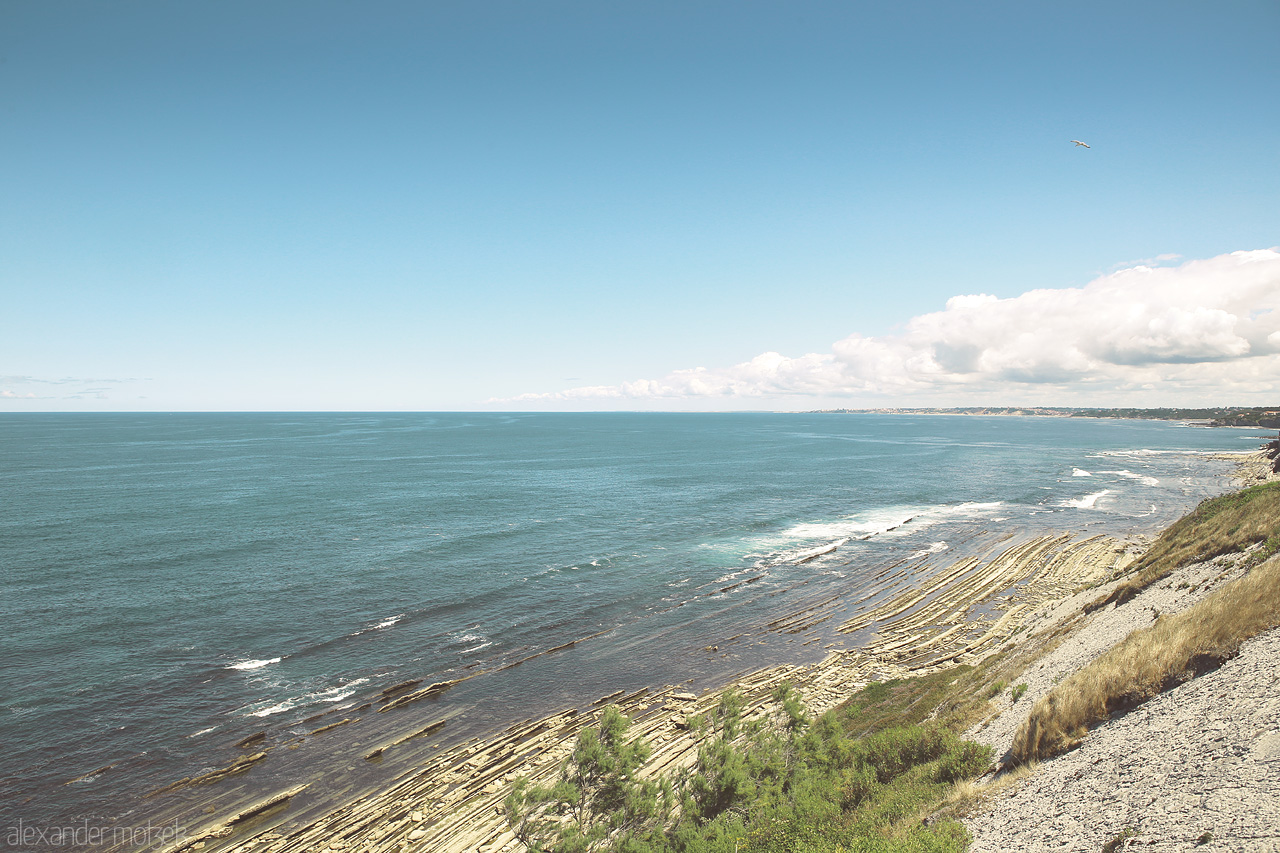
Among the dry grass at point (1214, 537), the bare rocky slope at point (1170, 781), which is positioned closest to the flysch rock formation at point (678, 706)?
the dry grass at point (1214, 537)

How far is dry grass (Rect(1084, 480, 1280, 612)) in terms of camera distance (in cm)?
2744

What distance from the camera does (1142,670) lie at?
1673 centimetres

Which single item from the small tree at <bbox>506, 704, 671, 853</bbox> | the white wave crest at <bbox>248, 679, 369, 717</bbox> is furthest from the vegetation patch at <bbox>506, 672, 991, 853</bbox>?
the white wave crest at <bbox>248, 679, 369, 717</bbox>

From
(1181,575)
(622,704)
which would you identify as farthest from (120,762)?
(1181,575)

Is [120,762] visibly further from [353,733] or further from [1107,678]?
[1107,678]

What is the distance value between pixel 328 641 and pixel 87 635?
14.0 m

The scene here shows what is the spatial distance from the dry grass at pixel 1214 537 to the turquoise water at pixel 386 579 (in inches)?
683

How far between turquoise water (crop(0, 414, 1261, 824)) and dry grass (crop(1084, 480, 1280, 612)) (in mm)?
17338

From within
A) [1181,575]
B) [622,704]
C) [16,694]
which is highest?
[1181,575]

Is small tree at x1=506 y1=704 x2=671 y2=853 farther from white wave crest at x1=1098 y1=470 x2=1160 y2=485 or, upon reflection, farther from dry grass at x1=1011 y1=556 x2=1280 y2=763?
white wave crest at x1=1098 y1=470 x2=1160 y2=485

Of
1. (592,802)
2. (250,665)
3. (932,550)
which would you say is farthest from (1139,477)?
(250,665)

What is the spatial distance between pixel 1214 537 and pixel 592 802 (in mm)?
35713

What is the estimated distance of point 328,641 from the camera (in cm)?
3469

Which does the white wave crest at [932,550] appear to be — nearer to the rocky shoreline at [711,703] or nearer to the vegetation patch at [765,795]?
the rocky shoreline at [711,703]
